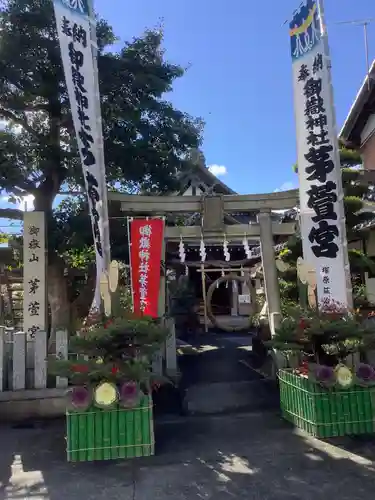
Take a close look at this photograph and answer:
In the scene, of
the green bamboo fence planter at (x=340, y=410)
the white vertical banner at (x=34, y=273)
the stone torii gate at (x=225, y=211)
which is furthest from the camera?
the stone torii gate at (x=225, y=211)

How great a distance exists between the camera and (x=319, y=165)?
817cm

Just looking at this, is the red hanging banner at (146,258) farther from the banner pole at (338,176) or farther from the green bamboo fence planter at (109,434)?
the green bamboo fence planter at (109,434)

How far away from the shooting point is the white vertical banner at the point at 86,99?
8.05m

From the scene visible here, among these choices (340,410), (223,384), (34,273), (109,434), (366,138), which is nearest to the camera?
(109,434)

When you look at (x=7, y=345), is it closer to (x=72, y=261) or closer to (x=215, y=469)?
(x=215, y=469)

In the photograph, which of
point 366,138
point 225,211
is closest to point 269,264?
point 225,211

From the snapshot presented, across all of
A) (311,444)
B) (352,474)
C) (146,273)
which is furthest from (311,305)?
(146,273)

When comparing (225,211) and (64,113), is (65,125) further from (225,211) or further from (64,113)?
(225,211)

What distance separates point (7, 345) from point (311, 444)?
200 inches

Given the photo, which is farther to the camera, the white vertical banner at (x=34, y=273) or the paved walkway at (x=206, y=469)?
the white vertical banner at (x=34, y=273)

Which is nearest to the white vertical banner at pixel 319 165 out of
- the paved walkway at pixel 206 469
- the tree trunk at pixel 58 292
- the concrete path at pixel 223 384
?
the concrete path at pixel 223 384

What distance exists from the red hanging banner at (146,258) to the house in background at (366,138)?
4690mm

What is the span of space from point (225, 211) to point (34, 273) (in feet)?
14.0

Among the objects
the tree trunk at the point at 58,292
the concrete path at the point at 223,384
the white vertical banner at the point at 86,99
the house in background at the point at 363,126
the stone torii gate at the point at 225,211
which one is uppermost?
the house in background at the point at 363,126
